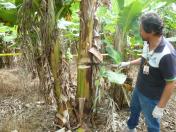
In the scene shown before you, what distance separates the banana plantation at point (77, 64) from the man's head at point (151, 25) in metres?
Result: 0.44

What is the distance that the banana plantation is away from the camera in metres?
2.65

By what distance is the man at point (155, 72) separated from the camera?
2246 mm

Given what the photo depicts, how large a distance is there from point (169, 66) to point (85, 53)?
84cm

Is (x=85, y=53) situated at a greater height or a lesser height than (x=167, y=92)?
greater

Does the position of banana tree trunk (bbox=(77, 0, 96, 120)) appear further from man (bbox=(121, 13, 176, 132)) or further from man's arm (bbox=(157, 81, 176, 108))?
man's arm (bbox=(157, 81, 176, 108))

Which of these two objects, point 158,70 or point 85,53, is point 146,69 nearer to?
point 158,70

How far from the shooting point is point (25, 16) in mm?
2605

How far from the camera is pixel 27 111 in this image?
342 cm

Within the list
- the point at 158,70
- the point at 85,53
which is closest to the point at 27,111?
the point at 85,53

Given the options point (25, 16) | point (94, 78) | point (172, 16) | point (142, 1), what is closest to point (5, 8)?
point (25, 16)

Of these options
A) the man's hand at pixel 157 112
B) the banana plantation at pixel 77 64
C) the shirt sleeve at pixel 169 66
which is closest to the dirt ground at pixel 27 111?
the banana plantation at pixel 77 64

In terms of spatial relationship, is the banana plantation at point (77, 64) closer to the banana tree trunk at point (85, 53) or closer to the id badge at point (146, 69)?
the banana tree trunk at point (85, 53)

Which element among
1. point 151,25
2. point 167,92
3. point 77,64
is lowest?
point 167,92

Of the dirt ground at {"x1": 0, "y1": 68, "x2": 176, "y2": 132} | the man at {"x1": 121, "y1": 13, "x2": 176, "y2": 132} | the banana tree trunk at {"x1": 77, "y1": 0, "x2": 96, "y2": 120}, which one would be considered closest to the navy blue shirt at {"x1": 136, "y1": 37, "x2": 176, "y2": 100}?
the man at {"x1": 121, "y1": 13, "x2": 176, "y2": 132}
